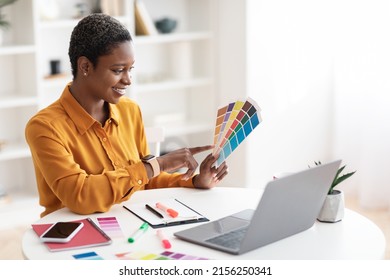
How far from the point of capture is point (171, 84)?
4.47 metres

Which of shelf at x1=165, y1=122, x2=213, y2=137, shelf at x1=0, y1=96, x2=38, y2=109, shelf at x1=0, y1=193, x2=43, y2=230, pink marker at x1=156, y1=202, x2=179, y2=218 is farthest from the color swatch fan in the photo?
shelf at x1=165, y1=122, x2=213, y2=137

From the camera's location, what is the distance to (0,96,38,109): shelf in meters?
3.93

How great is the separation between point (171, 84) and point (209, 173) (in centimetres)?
209

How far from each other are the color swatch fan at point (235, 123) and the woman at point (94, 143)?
0.10m

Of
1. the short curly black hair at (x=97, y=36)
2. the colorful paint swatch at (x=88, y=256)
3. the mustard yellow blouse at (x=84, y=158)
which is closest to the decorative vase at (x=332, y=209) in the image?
the mustard yellow blouse at (x=84, y=158)

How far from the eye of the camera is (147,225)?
210 cm

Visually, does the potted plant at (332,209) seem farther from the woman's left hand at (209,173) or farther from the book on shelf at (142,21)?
the book on shelf at (142,21)

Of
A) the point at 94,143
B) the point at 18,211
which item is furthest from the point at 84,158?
the point at 18,211

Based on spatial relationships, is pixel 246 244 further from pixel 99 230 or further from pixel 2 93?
pixel 2 93

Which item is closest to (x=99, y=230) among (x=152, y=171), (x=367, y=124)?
(x=152, y=171)

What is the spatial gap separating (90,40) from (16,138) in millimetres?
2003

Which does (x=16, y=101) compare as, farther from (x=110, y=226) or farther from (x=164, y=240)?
(x=164, y=240)
